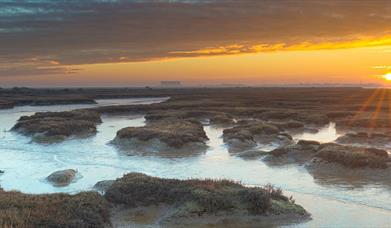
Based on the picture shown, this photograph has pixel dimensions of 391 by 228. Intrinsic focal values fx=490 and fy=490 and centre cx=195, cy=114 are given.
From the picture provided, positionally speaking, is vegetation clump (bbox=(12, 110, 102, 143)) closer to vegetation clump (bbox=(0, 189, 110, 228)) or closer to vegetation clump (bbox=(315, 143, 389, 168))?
vegetation clump (bbox=(315, 143, 389, 168))

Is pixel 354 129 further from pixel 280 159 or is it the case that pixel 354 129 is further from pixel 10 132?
pixel 10 132

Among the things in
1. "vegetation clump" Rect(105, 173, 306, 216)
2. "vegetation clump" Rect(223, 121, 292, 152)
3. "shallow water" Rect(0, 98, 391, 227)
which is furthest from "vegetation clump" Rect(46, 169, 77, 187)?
"vegetation clump" Rect(223, 121, 292, 152)

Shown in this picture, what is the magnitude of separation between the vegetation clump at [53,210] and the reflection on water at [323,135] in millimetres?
30397

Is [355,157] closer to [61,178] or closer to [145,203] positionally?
[145,203]

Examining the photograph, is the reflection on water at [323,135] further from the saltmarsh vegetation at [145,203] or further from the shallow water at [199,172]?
the saltmarsh vegetation at [145,203]

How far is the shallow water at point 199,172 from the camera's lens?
62.6 ft

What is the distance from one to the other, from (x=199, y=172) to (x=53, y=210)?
13724 mm

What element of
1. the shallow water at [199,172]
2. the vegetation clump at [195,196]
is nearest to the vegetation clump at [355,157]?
the shallow water at [199,172]

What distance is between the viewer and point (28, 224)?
13.5 meters

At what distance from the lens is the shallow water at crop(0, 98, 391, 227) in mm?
19094

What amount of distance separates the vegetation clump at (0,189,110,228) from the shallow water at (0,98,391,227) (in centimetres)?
613

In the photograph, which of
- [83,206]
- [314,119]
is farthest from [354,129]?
[83,206]

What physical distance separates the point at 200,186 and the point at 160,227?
2840mm

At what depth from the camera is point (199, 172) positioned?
2789cm
